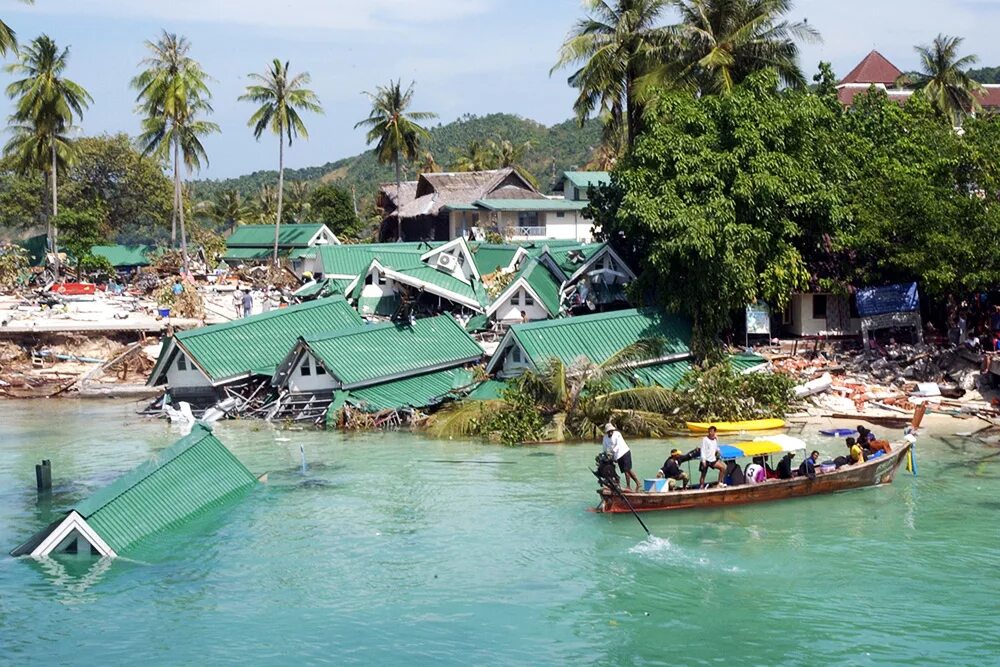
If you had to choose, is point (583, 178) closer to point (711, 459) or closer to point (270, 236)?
point (270, 236)

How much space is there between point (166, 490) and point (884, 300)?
25.6 m

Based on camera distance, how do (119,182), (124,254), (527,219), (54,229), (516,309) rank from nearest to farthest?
(516,309)
(527,219)
(54,229)
(124,254)
(119,182)

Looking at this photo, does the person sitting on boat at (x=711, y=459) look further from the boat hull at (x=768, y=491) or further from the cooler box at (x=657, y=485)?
the cooler box at (x=657, y=485)

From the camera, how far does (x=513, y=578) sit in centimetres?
2091

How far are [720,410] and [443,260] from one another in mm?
18443

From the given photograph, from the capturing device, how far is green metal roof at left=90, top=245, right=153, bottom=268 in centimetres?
7638

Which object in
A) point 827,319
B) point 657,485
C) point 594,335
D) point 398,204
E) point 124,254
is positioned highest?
point 398,204

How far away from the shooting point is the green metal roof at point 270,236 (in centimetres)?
7475

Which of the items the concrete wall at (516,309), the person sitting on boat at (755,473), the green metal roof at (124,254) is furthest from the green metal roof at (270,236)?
the person sitting on boat at (755,473)

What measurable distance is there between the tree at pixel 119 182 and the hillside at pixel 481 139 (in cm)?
4683

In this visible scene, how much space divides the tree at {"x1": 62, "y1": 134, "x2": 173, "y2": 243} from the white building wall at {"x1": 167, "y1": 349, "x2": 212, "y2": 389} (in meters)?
59.5

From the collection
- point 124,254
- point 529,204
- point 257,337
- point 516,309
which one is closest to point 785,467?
point 257,337

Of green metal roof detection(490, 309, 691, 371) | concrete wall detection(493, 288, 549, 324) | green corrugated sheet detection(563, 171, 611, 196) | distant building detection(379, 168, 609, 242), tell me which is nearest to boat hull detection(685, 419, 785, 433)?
green metal roof detection(490, 309, 691, 371)

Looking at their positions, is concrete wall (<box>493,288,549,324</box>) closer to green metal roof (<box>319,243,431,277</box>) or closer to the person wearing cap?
green metal roof (<box>319,243,431,277</box>)
